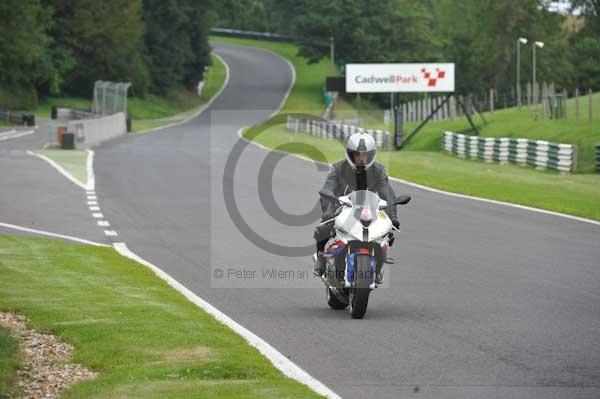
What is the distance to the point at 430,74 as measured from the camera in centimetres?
6081

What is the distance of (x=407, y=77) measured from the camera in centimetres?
6075

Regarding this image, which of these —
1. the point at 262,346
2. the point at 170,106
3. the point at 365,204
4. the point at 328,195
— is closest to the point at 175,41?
the point at 170,106

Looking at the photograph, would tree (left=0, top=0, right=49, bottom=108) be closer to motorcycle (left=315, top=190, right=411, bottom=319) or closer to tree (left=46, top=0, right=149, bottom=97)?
tree (left=46, top=0, right=149, bottom=97)

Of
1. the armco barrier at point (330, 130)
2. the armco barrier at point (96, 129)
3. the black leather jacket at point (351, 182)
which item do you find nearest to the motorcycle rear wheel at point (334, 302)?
the black leather jacket at point (351, 182)

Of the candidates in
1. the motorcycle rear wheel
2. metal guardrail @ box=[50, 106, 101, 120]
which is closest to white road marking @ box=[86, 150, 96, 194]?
the motorcycle rear wheel

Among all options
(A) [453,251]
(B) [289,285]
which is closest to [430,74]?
(A) [453,251]

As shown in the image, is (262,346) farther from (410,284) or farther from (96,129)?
(96,129)

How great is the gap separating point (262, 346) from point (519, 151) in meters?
35.4

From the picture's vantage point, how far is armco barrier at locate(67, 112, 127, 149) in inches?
2120

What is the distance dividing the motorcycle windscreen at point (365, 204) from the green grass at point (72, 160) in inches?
867

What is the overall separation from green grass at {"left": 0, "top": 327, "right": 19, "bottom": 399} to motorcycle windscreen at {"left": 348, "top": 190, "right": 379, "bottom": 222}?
3.55m

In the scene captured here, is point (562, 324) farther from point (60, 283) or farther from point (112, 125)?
point (112, 125)

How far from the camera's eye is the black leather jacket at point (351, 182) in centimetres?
1292

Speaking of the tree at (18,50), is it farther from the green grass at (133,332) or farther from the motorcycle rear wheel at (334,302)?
the motorcycle rear wheel at (334,302)
